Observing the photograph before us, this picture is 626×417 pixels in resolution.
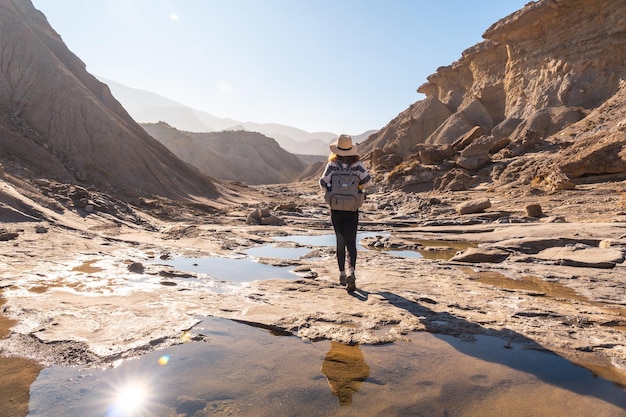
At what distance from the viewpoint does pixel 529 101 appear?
3080 centimetres

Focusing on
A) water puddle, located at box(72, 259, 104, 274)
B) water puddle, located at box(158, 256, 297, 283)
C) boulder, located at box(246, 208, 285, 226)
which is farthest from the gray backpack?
boulder, located at box(246, 208, 285, 226)

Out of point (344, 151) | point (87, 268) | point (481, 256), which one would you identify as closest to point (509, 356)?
point (344, 151)

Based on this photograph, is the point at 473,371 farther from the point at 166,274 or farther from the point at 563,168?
the point at 563,168

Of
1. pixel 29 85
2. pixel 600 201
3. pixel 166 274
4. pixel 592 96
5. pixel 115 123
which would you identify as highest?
pixel 592 96

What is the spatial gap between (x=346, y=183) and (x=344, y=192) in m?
0.10

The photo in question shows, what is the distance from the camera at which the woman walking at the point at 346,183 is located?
4207 mm

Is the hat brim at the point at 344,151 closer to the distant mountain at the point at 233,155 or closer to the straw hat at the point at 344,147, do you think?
the straw hat at the point at 344,147

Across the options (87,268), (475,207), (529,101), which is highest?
(529,101)

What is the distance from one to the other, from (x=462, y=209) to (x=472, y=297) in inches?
344

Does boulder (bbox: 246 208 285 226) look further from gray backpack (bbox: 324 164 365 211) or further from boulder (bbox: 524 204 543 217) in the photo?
gray backpack (bbox: 324 164 365 211)

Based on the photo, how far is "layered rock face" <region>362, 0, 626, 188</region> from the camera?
18.6 meters

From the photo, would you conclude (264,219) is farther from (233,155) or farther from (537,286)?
(233,155)

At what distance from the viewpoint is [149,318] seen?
321 centimetres

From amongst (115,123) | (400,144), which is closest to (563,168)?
(115,123)
